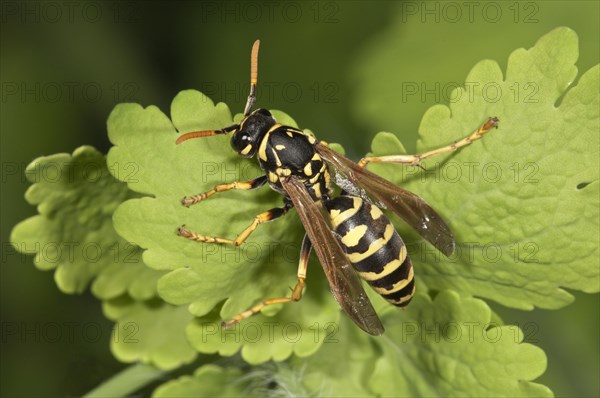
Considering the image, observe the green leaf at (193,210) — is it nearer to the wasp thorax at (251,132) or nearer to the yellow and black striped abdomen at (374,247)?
the wasp thorax at (251,132)

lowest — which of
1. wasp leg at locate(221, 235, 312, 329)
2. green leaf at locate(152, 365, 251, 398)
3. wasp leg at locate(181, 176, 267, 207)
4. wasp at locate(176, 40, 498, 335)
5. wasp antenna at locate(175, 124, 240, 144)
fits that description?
green leaf at locate(152, 365, 251, 398)

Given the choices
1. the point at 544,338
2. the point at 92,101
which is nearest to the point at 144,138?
the point at 92,101

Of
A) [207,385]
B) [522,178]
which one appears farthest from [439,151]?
[207,385]

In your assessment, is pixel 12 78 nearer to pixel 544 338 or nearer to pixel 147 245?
pixel 147 245

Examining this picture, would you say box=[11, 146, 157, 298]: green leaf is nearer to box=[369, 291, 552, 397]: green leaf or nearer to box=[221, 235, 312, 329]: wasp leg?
box=[221, 235, 312, 329]: wasp leg

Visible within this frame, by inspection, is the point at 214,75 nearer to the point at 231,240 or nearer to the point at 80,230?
the point at 80,230

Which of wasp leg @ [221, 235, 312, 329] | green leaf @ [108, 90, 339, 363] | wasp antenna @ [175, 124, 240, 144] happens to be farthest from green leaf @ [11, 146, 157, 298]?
wasp leg @ [221, 235, 312, 329]
